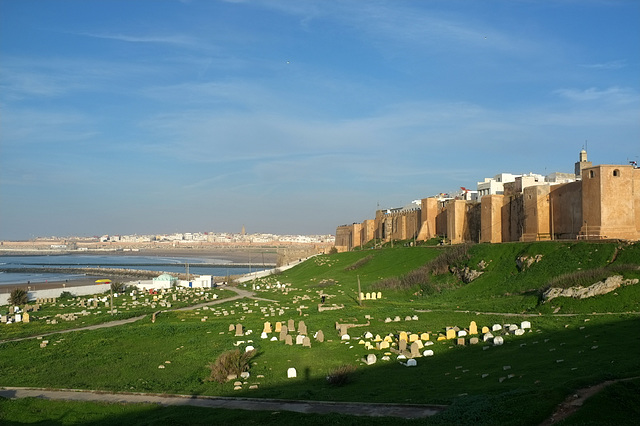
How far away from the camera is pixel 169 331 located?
1298 inches

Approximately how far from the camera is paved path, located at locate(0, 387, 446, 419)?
50.4ft

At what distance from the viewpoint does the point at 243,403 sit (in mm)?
17938

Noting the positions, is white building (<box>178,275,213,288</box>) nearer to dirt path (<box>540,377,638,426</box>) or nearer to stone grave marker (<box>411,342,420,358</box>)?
stone grave marker (<box>411,342,420,358</box>)

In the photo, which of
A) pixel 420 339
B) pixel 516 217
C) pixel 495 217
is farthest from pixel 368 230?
pixel 420 339

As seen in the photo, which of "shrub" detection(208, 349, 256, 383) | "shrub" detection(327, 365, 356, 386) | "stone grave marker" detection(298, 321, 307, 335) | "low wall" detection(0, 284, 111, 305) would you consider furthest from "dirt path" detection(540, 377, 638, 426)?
"low wall" detection(0, 284, 111, 305)

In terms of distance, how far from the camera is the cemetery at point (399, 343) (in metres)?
16.9

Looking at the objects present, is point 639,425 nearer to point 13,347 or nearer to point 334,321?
point 334,321

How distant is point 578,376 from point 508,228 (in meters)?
35.7

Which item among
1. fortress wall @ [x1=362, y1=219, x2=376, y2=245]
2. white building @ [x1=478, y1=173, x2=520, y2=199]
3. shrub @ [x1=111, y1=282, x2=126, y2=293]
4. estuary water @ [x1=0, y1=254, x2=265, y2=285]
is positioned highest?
white building @ [x1=478, y1=173, x2=520, y2=199]

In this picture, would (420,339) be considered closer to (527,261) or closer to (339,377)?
(339,377)

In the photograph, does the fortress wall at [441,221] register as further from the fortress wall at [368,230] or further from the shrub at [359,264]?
the fortress wall at [368,230]

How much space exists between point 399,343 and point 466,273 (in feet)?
69.8

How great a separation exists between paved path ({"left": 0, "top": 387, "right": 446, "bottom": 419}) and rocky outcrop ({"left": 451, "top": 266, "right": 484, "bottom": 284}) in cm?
2751

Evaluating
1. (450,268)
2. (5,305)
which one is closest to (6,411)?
(450,268)
